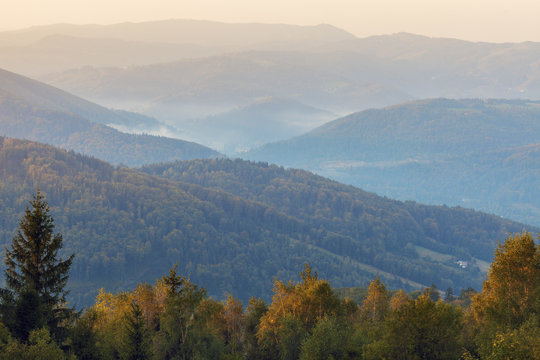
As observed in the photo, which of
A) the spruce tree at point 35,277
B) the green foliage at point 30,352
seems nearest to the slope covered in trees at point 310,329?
the green foliage at point 30,352

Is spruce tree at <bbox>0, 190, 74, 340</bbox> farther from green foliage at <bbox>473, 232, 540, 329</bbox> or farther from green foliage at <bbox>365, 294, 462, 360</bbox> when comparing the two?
green foliage at <bbox>473, 232, 540, 329</bbox>

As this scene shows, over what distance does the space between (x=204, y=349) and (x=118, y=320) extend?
1072 cm

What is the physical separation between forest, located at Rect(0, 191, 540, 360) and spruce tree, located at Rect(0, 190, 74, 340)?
0.10 m

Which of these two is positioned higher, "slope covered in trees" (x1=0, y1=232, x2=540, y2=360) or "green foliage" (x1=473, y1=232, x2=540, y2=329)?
"green foliage" (x1=473, y1=232, x2=540, y2=329)

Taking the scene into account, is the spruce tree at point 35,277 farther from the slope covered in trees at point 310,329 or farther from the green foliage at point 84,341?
the green foliage at point 84,341

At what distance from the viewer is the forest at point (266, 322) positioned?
211ft

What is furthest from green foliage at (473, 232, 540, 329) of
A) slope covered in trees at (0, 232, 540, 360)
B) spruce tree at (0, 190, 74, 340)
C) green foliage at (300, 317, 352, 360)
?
spruce tree at (0, 190, 74, 340)

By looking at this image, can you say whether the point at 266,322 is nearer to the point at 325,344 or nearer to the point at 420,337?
the point at 325,344

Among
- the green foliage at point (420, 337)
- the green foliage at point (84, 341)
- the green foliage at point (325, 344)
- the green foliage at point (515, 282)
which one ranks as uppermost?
the green foliage at point (515, 282)

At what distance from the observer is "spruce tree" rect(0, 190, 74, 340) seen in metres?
64.4

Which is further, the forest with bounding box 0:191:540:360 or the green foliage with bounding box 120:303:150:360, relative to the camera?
the green foliage with bounding box 120:303:150:360

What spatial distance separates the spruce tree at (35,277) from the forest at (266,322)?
0.33ft

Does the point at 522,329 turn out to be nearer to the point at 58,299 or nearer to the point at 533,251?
the point at 533,251

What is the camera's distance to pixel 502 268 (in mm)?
72438
